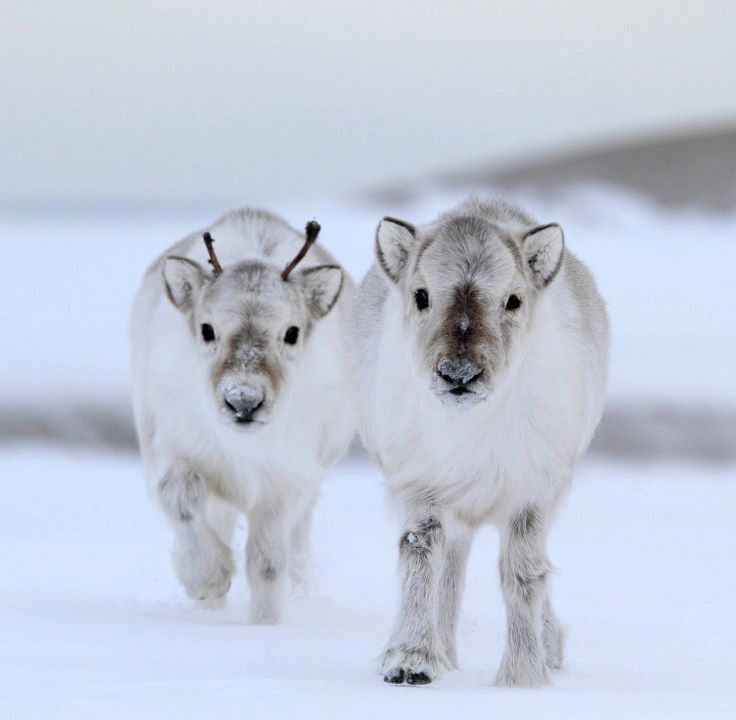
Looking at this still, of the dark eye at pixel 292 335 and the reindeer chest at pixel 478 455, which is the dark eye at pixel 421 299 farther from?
the dark eye at pixel 292 335

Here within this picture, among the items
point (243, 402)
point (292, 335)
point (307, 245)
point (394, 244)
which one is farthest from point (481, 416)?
point (307, 245)

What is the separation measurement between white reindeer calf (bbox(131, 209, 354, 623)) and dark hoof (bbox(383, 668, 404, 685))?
1992mm

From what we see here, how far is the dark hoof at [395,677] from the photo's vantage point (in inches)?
252

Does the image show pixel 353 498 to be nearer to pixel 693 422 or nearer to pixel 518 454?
pixel 693 422

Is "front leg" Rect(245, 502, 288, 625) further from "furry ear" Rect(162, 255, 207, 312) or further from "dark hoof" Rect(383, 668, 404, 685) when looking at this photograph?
"dark hoof" Rect(383, 668, 404, 685)

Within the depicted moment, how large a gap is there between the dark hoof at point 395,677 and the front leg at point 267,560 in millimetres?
2490

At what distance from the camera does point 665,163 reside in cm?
3145

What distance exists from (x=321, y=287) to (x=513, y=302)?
2419mm

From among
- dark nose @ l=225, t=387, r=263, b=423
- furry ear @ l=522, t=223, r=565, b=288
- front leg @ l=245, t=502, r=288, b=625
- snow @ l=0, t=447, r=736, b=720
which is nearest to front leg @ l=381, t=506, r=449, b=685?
snow @ l=0, t=447, r=736, b=720

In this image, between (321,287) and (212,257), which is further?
(321,287)

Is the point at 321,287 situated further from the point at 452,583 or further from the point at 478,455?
the point at 478,455

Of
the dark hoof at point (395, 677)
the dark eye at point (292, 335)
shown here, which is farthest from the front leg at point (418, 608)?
the dark eye at point (292, 335)

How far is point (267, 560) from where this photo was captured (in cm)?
891

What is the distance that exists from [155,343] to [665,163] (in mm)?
23702
